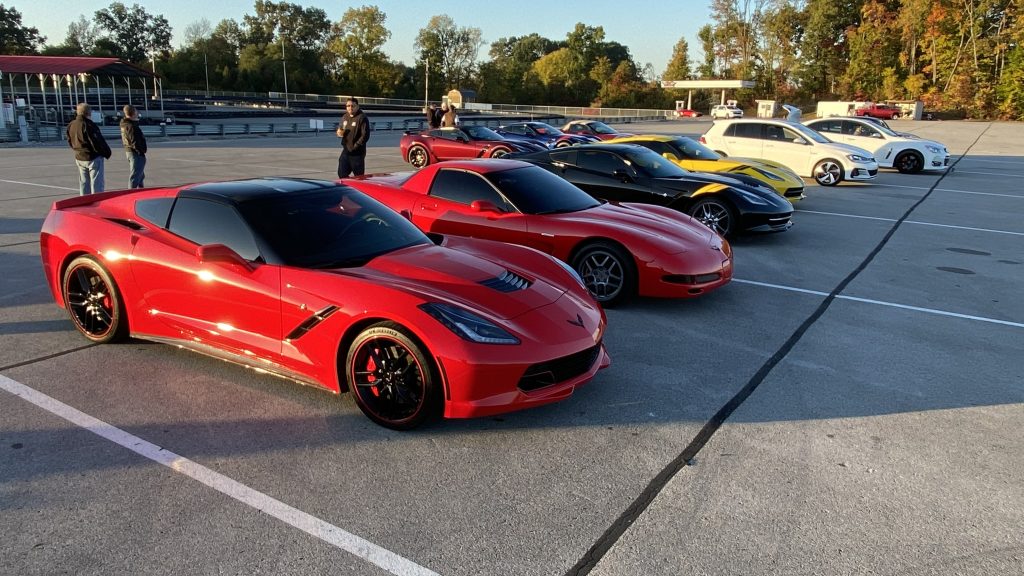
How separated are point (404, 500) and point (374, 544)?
0.37 m

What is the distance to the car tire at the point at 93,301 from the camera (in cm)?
513

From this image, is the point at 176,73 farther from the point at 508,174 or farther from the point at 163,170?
the point at 508,174

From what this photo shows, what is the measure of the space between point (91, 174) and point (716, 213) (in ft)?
31.1

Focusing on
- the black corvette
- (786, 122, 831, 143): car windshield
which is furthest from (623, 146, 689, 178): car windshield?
(786, 122, 831, 143): car windshield

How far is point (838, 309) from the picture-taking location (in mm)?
6852

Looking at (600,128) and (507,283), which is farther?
(600,128)

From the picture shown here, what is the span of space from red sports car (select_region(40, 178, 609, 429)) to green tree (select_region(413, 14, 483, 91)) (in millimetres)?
106787

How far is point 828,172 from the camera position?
56.5ft

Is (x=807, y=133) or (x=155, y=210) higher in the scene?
(x=807, y=133)

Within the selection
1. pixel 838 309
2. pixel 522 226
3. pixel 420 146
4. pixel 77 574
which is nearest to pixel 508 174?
pixel 522 226

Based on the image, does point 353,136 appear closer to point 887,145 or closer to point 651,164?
point 651,164

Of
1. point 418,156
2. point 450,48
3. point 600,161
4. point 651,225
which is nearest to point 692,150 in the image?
point 600,161

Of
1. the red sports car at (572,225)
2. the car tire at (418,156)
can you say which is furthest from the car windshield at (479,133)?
the red sports car at (572,225)

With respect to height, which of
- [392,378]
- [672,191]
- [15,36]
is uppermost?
[15,36]
